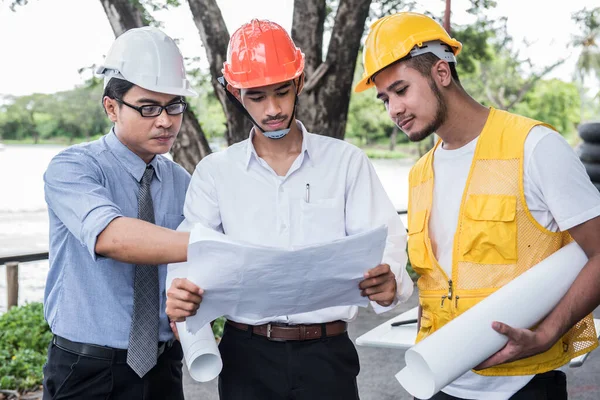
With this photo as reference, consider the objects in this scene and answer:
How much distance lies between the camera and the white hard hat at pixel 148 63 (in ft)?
8.29

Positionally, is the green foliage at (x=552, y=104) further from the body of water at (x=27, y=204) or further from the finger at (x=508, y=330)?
the finger at (x=508, y=330)

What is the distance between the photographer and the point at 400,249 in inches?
92.4

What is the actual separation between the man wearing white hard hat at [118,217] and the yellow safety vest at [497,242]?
3.47ft

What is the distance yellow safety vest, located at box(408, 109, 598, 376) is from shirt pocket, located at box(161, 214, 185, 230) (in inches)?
39.0

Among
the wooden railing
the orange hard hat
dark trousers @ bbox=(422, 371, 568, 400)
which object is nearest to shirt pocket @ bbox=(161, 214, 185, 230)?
the orange hard hat

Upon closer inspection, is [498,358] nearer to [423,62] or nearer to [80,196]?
[423,62]

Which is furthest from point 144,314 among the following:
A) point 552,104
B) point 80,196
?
point 552,104

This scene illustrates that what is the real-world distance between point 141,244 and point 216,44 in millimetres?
4336

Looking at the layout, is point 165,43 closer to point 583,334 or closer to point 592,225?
point 592,225

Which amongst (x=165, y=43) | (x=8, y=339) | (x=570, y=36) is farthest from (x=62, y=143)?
(x=165, y=43)

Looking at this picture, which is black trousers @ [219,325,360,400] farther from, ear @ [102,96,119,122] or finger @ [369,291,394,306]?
ear @ [102,96,119,122]

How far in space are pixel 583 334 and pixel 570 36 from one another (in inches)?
1325

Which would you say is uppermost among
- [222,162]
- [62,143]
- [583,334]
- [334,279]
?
[222,162]

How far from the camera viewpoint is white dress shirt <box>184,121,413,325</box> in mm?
2453
